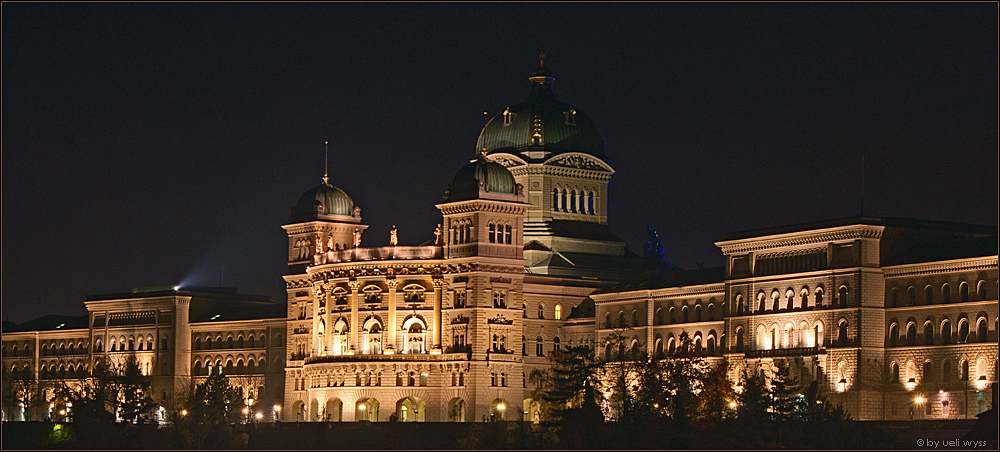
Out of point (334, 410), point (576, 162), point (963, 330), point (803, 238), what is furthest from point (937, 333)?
point (334, 410)

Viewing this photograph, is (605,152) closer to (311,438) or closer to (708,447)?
(311,438)

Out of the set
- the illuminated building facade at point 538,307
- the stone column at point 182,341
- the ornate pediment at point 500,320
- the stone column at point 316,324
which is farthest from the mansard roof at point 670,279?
the stone column at point 182,341

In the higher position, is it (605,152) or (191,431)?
(605,152)

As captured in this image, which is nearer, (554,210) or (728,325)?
(728,325)

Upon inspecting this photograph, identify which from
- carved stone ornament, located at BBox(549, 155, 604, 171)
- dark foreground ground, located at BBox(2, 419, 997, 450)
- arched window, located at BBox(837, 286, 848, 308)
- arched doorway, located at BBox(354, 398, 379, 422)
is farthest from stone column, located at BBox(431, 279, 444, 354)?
arched window, located at BBox(837, 286, 848, 308)

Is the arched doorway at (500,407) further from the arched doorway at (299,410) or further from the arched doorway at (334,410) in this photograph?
the arched doorway at (299,410)

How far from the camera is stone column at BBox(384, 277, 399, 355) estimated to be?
162m

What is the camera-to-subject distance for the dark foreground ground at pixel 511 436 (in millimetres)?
121625

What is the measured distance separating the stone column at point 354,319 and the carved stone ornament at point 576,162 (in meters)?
21.1

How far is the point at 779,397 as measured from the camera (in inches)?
4978

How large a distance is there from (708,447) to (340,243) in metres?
57.8

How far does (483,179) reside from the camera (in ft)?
530

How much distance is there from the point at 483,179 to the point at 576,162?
17.2 m

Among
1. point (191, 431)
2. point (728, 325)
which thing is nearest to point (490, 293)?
point (728, 325)
